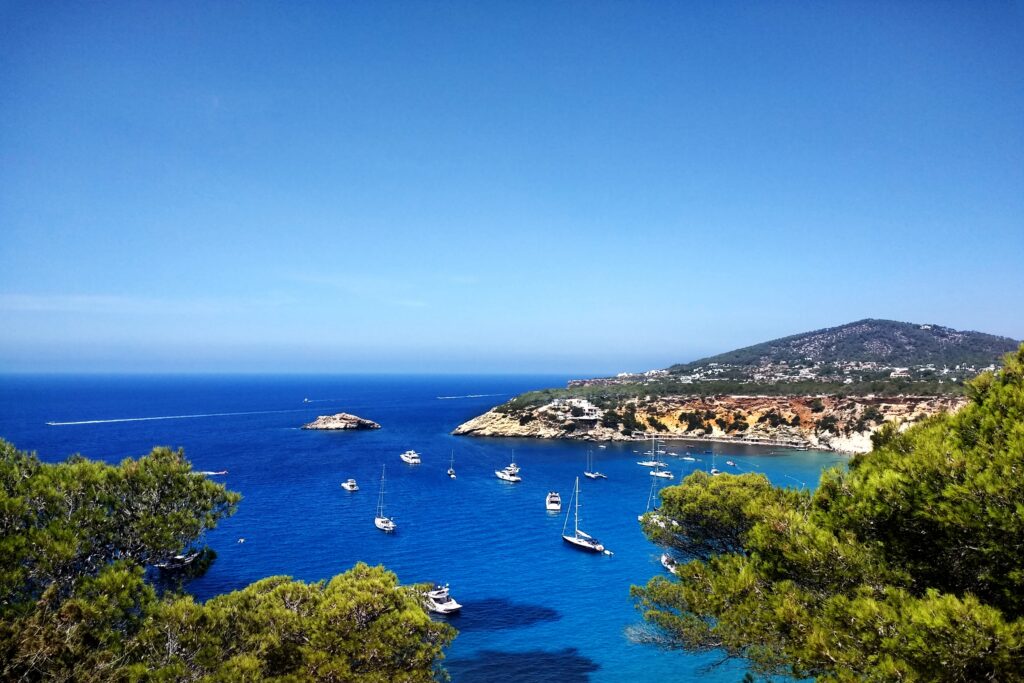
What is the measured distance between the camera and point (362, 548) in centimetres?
3506

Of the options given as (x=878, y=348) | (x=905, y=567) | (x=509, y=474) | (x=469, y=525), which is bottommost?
(x=469, y=525)

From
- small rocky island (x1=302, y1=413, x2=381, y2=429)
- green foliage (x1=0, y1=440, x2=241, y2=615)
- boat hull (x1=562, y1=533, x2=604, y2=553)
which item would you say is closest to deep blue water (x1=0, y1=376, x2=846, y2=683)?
boat hull (x1=562, y1=533, x2=604, y2=553)

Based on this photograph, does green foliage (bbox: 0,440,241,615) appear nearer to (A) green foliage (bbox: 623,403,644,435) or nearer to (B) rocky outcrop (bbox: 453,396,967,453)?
(B) rocky outcrop (bbox: 453,396,967,453)

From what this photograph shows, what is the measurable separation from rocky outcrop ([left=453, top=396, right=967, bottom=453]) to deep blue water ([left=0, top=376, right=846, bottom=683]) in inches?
210

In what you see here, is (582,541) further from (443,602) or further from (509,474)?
(509,474)

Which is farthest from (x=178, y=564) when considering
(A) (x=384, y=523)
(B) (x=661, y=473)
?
(B) (x=661, y=473)

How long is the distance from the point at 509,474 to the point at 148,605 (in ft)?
163

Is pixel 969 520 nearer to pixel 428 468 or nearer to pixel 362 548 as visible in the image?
pixel 362 548

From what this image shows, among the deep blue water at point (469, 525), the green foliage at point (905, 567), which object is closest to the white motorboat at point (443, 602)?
the deep blue water at point (469, 525)

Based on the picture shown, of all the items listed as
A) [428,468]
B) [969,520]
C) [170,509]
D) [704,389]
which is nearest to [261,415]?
[428,468]

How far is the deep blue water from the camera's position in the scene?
2264 centimetres

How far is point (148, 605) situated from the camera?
8.33 meters

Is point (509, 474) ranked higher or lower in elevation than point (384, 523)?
lower

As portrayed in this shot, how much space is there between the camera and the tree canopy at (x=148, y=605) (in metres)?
7.14
